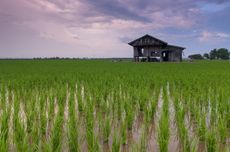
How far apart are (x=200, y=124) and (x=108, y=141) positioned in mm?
1275

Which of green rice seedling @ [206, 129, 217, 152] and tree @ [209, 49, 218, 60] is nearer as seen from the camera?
green rice seedling @ [206, 129, 217, 152]

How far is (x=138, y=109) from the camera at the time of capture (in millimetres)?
5043

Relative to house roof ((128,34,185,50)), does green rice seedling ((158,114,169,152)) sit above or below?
below

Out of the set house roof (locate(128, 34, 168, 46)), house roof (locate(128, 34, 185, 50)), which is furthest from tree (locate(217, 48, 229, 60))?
house roof (locate(128, 34, 168, 46))

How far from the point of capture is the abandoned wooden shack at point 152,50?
112 feet

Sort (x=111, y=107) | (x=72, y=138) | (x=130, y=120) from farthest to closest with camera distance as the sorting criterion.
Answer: (x=111, y=107)
(x=130, y=120)
(x=72, y=138)

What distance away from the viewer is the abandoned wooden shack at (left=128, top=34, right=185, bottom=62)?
34188mm

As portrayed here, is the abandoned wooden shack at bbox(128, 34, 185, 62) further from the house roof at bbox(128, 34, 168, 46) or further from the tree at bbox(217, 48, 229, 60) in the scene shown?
the tree at bbox(217, 48, 229, 60)

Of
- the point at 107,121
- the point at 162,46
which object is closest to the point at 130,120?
the point at 107,121

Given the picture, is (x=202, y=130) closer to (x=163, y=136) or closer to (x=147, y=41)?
(x=163, y=136)

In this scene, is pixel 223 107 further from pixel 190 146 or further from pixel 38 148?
pixel 38 148

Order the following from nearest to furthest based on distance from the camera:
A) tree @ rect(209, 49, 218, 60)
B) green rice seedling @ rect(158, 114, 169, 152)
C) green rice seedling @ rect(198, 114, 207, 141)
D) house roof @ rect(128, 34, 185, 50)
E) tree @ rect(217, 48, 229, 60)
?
1. green rice seedling @ rect(158, 114, 169, 152)
2. green rice seedling @ rect(198, 114, 207, 141)
3. house roof @ rect(128, 34, 185, 50)
4. tree @ rect(217, 48, 229, 60)
5. tree @ rect(209, 49, 218, 60)

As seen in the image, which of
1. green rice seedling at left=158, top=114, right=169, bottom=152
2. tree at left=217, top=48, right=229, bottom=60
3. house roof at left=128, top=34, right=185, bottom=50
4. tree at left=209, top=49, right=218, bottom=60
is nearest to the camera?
green rice seedling at left=158, top=114, right=169, bottom=152

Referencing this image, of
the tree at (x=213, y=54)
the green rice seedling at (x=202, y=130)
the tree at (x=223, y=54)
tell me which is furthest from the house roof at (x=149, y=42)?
the tree at (x=213, y=54)
